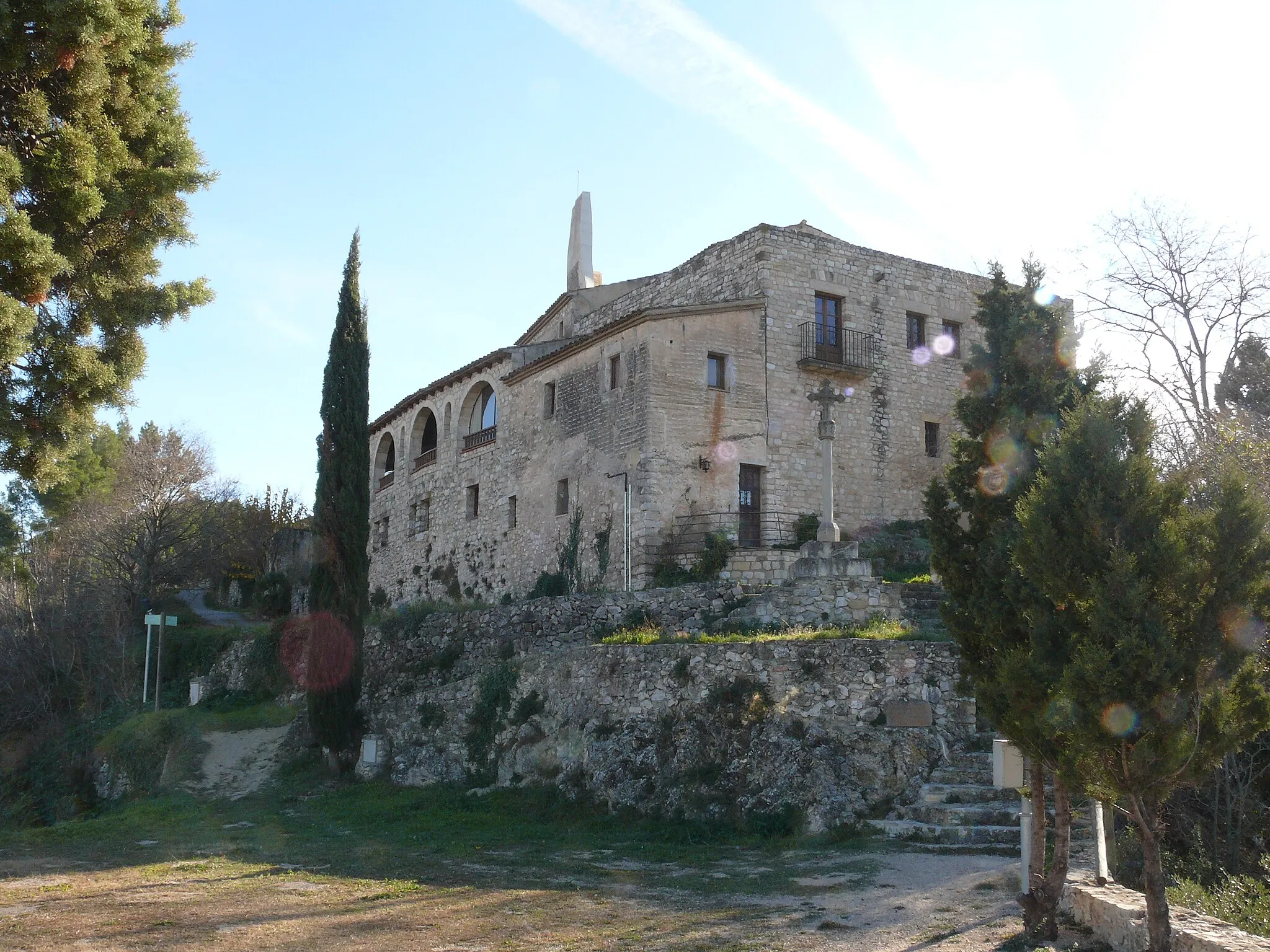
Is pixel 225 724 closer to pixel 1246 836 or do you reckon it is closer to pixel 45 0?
pixel 45 0

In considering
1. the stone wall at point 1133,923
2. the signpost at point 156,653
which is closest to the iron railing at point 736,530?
the signpost at point 156,653

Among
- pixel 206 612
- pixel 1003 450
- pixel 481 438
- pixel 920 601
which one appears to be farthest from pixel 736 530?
pixel 206 612

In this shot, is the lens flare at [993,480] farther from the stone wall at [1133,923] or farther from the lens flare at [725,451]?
the lens flare at [725,451]

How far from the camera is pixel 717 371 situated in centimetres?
2288

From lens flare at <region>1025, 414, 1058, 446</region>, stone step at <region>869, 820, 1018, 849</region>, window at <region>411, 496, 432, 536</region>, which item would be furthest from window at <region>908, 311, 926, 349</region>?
lens flare at <region>1025, 414, 1058, 446</region>

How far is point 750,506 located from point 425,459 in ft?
46.6

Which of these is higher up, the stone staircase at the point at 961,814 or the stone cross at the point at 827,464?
the stone cross at the point at 827,464

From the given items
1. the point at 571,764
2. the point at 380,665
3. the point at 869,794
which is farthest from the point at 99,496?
the point at 869,794

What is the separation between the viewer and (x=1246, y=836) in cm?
1102

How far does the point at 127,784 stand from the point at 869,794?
16682mm

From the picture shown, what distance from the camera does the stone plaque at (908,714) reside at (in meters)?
13.4

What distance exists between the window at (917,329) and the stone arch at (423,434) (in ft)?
51.4

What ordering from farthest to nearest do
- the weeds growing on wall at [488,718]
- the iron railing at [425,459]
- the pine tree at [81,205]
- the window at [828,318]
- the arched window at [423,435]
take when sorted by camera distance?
1. the arched window at [423,435]
2. the iron railing at [425,459]
3. the window at [828,318]
4. the weeds growing on wall at [488,718]
5. the pine tree at [81,205]

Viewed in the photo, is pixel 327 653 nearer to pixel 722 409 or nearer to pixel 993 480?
pixel 722 409
